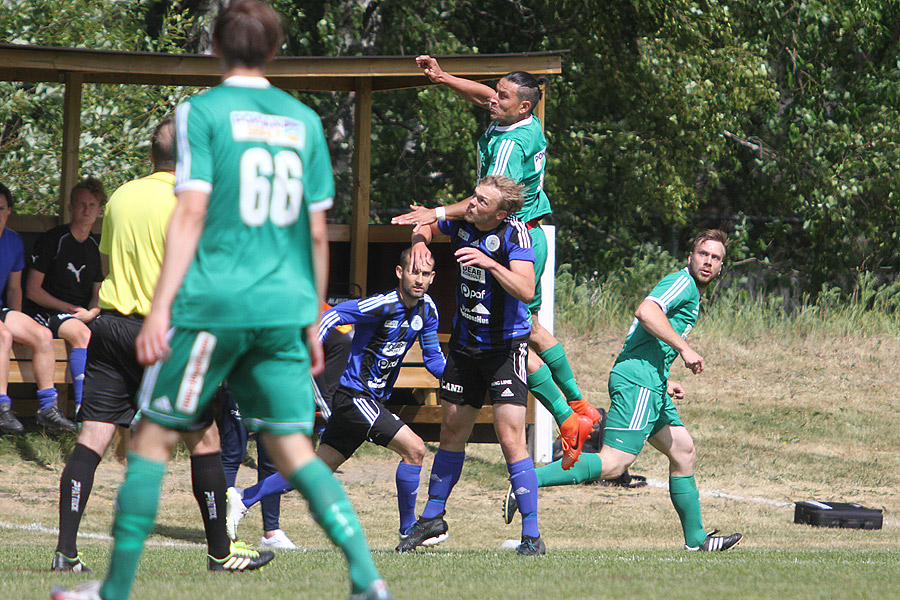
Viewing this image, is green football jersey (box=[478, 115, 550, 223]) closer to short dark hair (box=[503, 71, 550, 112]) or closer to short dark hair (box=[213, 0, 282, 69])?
short dark hair (box=[503, 71, 550, 112])

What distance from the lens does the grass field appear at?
180 inches

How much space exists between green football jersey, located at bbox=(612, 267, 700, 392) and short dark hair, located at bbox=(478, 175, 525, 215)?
1273mm

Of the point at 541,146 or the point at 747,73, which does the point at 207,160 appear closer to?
the point at 541,146

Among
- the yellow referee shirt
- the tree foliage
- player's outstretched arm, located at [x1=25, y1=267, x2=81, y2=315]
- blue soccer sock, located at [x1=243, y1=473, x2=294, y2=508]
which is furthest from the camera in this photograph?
the tree foliage

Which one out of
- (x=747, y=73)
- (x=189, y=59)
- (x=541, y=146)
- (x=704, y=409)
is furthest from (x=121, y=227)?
(x=747, y=73)

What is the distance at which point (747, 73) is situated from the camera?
1728 cm

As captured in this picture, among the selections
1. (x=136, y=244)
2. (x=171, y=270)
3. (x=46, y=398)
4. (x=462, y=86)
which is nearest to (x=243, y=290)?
(x=171, y=270)

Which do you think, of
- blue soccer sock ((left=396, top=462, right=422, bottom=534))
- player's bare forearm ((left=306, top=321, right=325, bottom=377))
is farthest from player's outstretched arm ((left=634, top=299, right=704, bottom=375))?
player's bare forearm ((left=306, top=321, right=325, bottom=377))

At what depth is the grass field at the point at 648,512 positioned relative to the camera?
4.58 meters

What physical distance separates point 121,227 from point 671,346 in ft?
11.1

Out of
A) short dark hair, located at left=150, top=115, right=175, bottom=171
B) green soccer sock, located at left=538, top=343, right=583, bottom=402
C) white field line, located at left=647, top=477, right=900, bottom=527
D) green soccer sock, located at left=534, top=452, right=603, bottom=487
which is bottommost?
white field line, located at left=647, top=477, right=900, bottom=527

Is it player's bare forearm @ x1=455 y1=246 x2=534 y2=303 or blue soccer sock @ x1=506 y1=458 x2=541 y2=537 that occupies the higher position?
player's bare forearm @ x1=455 y1=246 x2=534 y2=303

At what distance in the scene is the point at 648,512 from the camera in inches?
380

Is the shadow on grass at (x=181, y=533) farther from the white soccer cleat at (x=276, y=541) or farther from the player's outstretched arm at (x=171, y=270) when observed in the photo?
the player's outstretched arm at (x=171, y=270)
